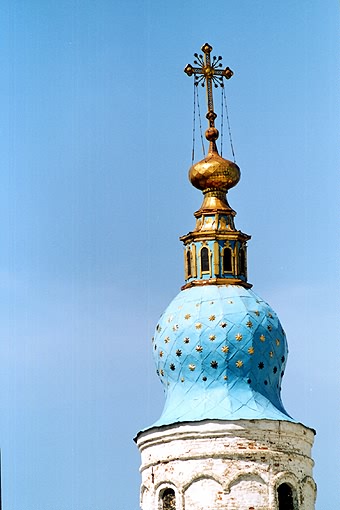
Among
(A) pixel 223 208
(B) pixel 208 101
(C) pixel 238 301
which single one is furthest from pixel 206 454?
(B) pixel 208 101

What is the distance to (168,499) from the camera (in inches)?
1145

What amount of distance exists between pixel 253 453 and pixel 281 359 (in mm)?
2200

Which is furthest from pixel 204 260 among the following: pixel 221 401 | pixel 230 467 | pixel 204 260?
pixel 230 467

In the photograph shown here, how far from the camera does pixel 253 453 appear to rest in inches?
1127

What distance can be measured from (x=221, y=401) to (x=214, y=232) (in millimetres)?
3486

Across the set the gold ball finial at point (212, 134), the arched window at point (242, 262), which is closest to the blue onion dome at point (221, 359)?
the arched window at point (242, 262)

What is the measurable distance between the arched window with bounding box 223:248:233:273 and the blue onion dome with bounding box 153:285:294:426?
0.60 m

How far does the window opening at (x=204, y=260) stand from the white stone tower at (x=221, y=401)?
0.7 inches

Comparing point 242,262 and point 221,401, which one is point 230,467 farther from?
point 242,262

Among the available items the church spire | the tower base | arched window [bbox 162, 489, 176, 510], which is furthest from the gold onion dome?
arched window [bbox 162, 489, 176, 510]

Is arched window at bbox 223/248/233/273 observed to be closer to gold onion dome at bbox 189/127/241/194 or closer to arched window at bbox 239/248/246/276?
arched window at bbox 239/248/246/276

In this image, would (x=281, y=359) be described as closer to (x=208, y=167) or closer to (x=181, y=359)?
(x=181, y=359)

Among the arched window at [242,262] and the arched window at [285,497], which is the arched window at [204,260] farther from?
the arched window at [285,497]

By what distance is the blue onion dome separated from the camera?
29219mm
